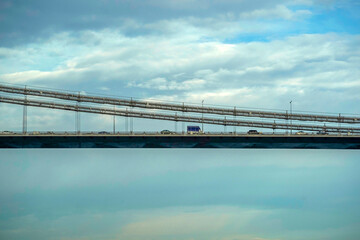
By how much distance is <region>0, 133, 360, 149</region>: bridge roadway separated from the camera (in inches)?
5354

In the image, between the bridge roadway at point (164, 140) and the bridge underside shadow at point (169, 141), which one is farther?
the bridge underside shadow at point (169, 141)

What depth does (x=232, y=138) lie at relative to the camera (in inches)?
5443

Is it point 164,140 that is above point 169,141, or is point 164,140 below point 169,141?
above

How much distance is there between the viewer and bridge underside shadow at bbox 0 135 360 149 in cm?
13638

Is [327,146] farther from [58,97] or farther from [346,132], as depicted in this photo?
[58,97]

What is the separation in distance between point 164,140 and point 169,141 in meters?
1.56

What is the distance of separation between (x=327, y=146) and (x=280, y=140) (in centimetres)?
1629

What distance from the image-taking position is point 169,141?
452 ft

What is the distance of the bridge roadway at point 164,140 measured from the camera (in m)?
136

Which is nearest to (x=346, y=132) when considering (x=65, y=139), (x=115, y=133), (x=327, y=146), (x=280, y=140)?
(x=327, y=146)

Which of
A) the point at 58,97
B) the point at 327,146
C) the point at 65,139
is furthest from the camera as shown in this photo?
the point at 58,97

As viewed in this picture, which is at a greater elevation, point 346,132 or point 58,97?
point 58,97

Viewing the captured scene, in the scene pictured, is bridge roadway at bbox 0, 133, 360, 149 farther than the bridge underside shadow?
No

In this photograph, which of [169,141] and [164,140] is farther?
[169,141]
